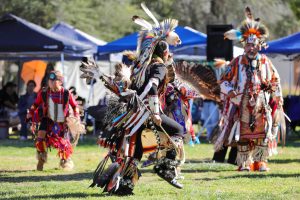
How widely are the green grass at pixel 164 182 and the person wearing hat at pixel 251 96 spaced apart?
34cm

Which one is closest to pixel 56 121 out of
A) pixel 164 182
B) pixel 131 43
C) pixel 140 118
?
pixel 164 182

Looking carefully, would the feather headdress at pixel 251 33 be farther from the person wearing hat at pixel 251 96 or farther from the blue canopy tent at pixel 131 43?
the blue canopy tent at pixel 131 43

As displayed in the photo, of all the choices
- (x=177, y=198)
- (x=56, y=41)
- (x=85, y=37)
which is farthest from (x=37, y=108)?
(x=85, y=37)

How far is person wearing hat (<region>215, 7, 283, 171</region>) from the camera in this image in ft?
30.9

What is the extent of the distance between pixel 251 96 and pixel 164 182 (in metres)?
1.66

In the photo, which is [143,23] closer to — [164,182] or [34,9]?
[164,182]

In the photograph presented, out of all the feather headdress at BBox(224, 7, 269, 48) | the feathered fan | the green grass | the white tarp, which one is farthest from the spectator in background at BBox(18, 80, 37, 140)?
the feather headdress at BBox(224, 7, 269, 48)

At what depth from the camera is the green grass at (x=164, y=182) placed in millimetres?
7371

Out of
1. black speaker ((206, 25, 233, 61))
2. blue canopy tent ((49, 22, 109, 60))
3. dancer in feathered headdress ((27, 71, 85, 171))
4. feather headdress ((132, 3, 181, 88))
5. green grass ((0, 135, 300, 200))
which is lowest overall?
green grass ((0, 135, 300, 200))

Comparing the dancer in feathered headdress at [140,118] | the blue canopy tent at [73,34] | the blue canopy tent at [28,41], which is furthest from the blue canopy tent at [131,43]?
the dancer in feathered headdress at [140,118]

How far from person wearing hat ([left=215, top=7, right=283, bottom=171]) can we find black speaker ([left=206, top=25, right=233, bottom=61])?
4.51 m

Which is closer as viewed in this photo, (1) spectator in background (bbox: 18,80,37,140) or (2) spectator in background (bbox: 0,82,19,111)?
(1) spectator in background (bbox: 18,80,37,140)

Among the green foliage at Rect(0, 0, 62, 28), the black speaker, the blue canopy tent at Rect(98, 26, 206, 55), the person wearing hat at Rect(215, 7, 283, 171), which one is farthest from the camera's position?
the green foliage at Rect(0, 0, 62, 28)

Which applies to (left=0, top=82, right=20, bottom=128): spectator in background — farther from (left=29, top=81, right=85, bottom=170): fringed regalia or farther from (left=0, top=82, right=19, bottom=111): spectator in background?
(left=29, top=81, right=85, bottom=170): fringed regalia
